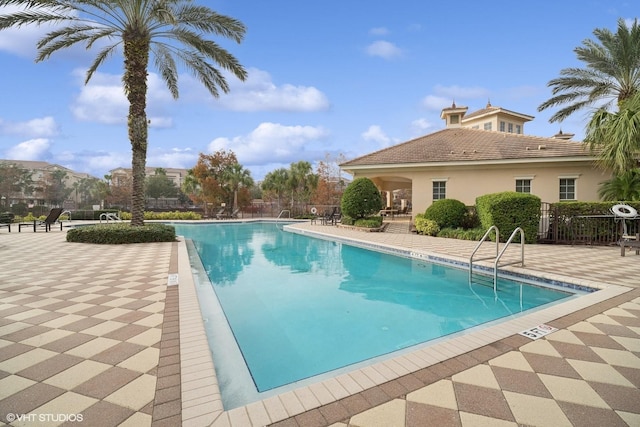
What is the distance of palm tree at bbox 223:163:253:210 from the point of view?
27578mm

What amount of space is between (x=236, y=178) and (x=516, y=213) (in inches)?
876

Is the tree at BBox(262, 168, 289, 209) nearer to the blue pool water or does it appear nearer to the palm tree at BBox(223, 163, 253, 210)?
the palm tree at BBox(223, 163, 253, 210)

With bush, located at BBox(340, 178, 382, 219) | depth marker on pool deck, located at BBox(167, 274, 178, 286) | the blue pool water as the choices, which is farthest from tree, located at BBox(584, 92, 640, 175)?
depth marker on pool deck, located at BBox(167, 274, 178, 286)

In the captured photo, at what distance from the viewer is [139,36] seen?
11.1 m

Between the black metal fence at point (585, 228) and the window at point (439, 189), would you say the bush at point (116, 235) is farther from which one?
the black metal fence at point (585, 228)

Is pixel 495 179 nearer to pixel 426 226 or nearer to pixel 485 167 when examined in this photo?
pixel 485 167

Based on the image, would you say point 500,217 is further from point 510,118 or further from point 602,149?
point 510,118

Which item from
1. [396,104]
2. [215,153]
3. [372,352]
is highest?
[396,104]

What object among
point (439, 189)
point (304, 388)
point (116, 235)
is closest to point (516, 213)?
point (439, 189)

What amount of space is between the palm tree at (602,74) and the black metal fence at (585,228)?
7.07m

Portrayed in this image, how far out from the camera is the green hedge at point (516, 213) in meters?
10.9

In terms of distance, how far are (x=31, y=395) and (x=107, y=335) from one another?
3.43 feet

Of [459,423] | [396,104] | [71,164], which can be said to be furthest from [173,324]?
[71,164]

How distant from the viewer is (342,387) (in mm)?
2461
